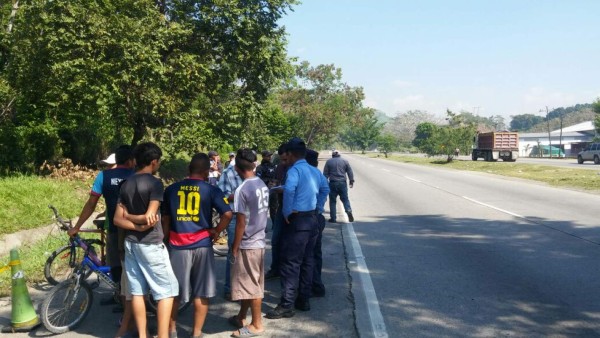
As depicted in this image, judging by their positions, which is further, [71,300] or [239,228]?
[71,300]

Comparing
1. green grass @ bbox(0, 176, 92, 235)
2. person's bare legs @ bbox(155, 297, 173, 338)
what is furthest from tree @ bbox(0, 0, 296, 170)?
person's bare legs @ bbox(155, 297, 173, 338)

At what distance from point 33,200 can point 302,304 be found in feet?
27.3

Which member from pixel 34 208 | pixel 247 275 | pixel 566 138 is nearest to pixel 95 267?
pixel 247 275

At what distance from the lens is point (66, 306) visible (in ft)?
16.8

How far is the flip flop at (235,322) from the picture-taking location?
5121 mm

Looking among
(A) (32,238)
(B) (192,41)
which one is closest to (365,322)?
(A) (32,238)

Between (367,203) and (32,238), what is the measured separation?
9623 mm

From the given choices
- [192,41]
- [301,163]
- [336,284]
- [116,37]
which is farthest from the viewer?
[192,41]

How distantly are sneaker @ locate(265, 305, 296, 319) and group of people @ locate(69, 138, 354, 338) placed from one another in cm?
1

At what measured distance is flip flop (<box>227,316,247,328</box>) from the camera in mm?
5121

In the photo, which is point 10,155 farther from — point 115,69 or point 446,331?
point 446,331

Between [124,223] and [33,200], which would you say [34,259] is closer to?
[33,200]

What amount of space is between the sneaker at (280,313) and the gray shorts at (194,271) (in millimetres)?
898

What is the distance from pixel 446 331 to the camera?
4.91 metres
